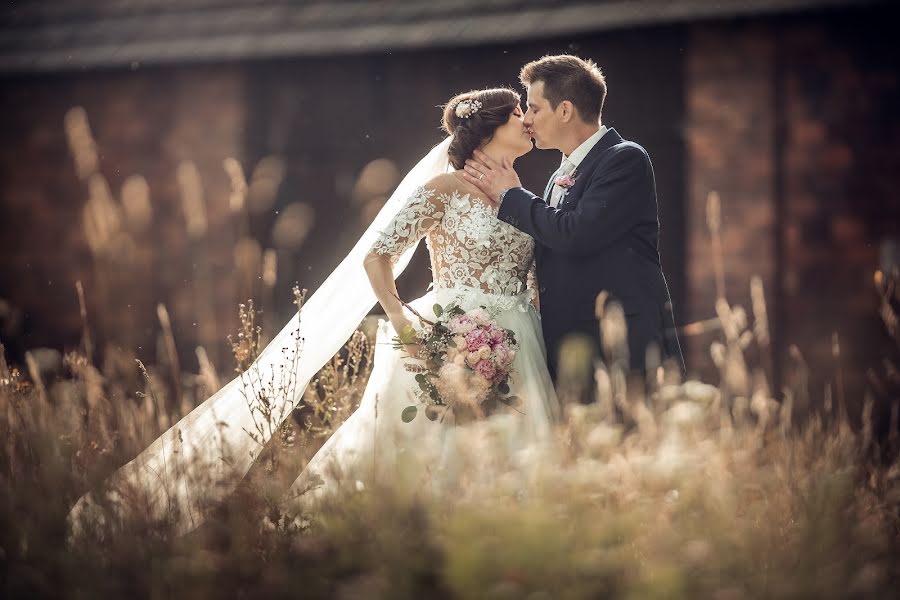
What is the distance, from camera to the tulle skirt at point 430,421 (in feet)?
10.4

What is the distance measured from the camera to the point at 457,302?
394cm

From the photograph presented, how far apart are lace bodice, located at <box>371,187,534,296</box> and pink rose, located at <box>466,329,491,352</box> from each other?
17.2 inches

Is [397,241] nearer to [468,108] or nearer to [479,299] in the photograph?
[479,299]

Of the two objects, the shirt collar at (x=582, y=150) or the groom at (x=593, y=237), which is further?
the shirt collar at (x=582, y=150)

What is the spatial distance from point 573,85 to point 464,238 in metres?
0.86

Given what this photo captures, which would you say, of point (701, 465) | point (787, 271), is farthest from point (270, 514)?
point (787, 271)

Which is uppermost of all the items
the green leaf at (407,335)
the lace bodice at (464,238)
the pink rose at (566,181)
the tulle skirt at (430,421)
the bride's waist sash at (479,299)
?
the pink rose at (566,181)

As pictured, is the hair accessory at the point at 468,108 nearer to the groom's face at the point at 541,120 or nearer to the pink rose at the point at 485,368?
the groom's face at the point at 541,120

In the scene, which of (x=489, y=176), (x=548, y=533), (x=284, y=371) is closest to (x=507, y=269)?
(x=489, y=176)

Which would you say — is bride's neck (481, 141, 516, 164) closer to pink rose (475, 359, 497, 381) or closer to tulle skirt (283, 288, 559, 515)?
tulle skirt (283, 288, 559, 515)

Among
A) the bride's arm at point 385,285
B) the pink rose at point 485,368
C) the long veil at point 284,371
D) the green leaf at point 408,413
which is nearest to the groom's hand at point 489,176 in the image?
the long veil at point 284,371

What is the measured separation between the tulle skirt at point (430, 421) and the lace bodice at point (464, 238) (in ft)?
0.20

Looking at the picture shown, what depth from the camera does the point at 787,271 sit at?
6391mm

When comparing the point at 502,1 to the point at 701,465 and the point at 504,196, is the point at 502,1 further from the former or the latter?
the point at 701,465
